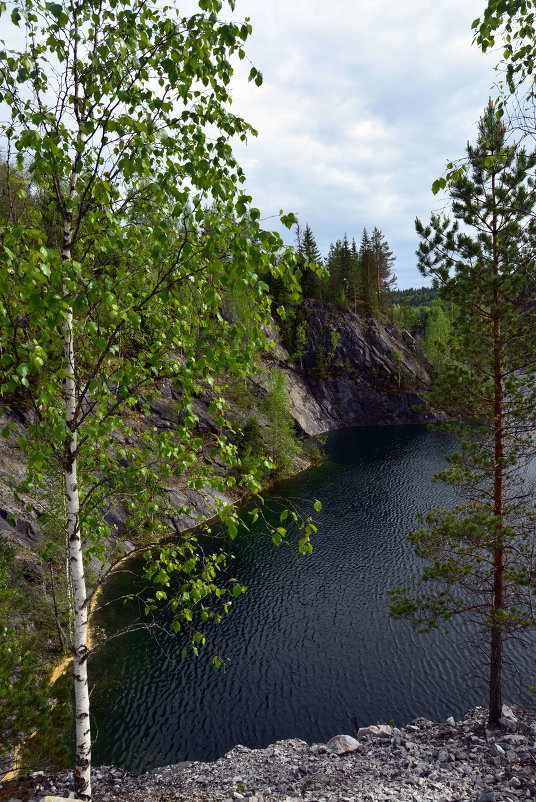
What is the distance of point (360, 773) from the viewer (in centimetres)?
1285

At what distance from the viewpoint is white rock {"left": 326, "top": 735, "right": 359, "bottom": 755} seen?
14875 millimetres

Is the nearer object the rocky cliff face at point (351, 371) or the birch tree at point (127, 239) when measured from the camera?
the birch tree at point (127, 239)

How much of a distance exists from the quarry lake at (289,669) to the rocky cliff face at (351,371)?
2028 inches

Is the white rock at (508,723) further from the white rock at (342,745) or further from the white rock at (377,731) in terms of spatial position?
the white rock at (342,745)

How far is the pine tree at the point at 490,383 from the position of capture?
44.2 feet

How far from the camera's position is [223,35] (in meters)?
4.46

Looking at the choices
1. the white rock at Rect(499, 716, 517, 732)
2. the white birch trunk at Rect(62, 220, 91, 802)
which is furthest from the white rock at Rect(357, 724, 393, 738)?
the white birch trunk at Rect(62, 220, 91, 802)

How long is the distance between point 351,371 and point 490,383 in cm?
7238

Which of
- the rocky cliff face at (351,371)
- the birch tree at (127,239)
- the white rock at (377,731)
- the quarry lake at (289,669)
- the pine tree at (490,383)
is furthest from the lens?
the rocky cliff face at (351,371)

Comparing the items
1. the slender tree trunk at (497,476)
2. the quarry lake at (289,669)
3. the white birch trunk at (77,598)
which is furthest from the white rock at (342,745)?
the white birch trunk at (77,598)

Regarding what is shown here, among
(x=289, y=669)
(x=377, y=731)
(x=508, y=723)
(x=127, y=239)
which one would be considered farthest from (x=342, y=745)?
(x=127, y=239)

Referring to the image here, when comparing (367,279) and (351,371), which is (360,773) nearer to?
(351,371)

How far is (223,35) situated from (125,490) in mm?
5742

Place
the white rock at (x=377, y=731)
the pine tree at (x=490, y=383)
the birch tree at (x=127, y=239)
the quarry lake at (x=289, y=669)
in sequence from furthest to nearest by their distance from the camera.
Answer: the quarry lake at (x=289, y=669), the white rock at (x=377, y=731), the pine tree at (x=490, y=383), the birch tree at (x=127, y=239)
